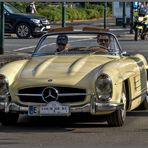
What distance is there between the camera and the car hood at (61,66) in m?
→ 9.32

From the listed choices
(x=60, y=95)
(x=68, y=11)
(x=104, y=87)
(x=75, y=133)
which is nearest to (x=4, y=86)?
(x=60, y=95)

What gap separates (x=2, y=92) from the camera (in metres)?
9.32

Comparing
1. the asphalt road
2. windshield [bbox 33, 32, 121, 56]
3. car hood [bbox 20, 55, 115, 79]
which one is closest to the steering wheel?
windshield [bbox 33, 32, 121, 56]

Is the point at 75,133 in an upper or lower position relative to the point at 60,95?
lower

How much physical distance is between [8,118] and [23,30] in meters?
20.7

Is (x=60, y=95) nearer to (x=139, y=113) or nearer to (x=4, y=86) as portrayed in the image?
(x=4, y=86)

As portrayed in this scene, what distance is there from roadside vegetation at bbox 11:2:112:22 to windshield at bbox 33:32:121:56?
34933 millimetres

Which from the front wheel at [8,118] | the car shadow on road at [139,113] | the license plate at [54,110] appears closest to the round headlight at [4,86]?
the front wheel at [8,118]

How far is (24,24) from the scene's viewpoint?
30.2 metres

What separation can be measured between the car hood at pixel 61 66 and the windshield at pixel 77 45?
0.43m

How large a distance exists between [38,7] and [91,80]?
4322 cm

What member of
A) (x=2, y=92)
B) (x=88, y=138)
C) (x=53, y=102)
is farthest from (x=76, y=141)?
(x=2, y=92)

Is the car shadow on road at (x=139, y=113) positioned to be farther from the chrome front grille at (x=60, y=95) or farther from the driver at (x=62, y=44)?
the chrome front grille at (x=60, y=95)

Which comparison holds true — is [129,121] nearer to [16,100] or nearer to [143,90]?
[143,90]
